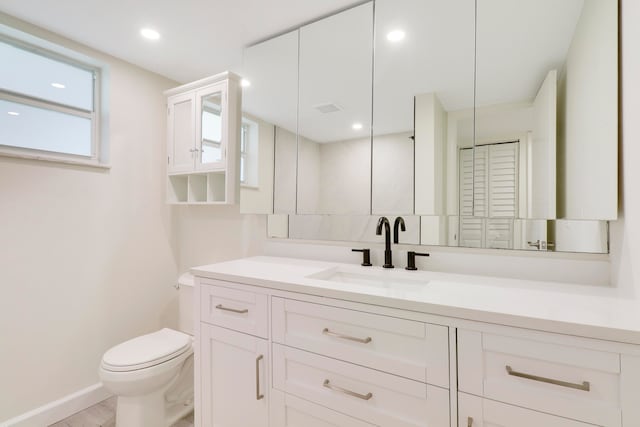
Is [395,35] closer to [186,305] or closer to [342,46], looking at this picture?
[342,46]

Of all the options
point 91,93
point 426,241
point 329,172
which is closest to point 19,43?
point 91,93

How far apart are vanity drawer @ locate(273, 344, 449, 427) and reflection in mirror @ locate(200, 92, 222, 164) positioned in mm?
1476

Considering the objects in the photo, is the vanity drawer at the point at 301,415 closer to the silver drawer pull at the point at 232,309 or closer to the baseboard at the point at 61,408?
the silver drawer pull at the point at 232,309

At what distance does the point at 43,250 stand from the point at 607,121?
2944 millimetres

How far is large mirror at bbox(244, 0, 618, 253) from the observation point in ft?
3.86

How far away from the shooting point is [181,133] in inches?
88.3

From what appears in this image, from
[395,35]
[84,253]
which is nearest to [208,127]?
[84,253]

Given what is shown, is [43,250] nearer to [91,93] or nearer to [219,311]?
[91,93]

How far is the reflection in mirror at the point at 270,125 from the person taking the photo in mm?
1906

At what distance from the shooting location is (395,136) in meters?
1.60

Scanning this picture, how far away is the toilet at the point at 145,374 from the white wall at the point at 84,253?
489mm

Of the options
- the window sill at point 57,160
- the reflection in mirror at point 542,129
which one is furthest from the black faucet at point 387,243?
the window sill at point 57,160

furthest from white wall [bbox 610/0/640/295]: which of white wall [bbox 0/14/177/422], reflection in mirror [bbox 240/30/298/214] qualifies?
white wall [bbox 0/14/177/422]

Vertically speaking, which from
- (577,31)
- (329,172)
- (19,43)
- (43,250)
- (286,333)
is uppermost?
(19,43)
